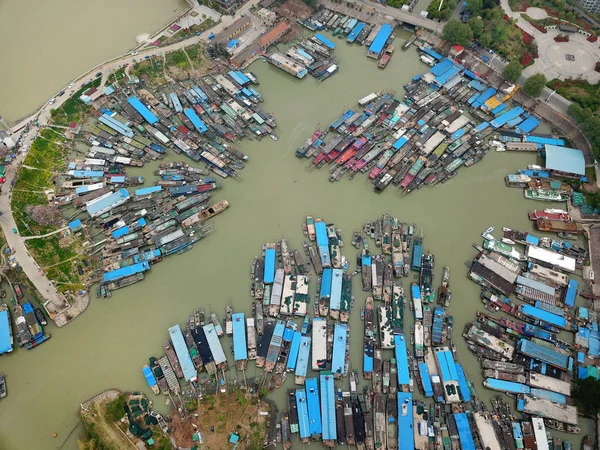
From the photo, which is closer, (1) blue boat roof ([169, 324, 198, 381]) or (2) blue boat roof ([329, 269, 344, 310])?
(1) blue boat roof ([169, 324, 198, 381])

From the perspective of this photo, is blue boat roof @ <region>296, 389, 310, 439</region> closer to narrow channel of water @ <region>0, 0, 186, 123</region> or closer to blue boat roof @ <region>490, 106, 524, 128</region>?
blue boat roof @ <region>490, 106, 524, 128</region>

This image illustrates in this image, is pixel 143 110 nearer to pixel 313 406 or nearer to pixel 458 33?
pixel 313 406

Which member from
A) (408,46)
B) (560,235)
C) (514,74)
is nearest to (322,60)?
(408,46)

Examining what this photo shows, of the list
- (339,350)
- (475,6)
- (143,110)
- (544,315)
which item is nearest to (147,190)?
(143,110)

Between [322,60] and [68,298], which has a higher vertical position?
[322,60]

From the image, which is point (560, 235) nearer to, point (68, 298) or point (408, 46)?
point (408, 46)

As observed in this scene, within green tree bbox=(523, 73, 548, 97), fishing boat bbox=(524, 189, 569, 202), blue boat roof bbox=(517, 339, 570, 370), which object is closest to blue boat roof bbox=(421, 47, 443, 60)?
green tree bbox=(523, 73, 548, 97)

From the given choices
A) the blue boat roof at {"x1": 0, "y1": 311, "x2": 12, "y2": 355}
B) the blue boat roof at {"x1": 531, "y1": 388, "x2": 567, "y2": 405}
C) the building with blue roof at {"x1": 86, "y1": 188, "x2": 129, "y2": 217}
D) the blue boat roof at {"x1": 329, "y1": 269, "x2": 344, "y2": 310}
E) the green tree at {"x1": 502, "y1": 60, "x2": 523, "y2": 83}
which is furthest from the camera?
the green tree at {"x1": 502, "y1": 60, "x2": 523, "y2": 83}
